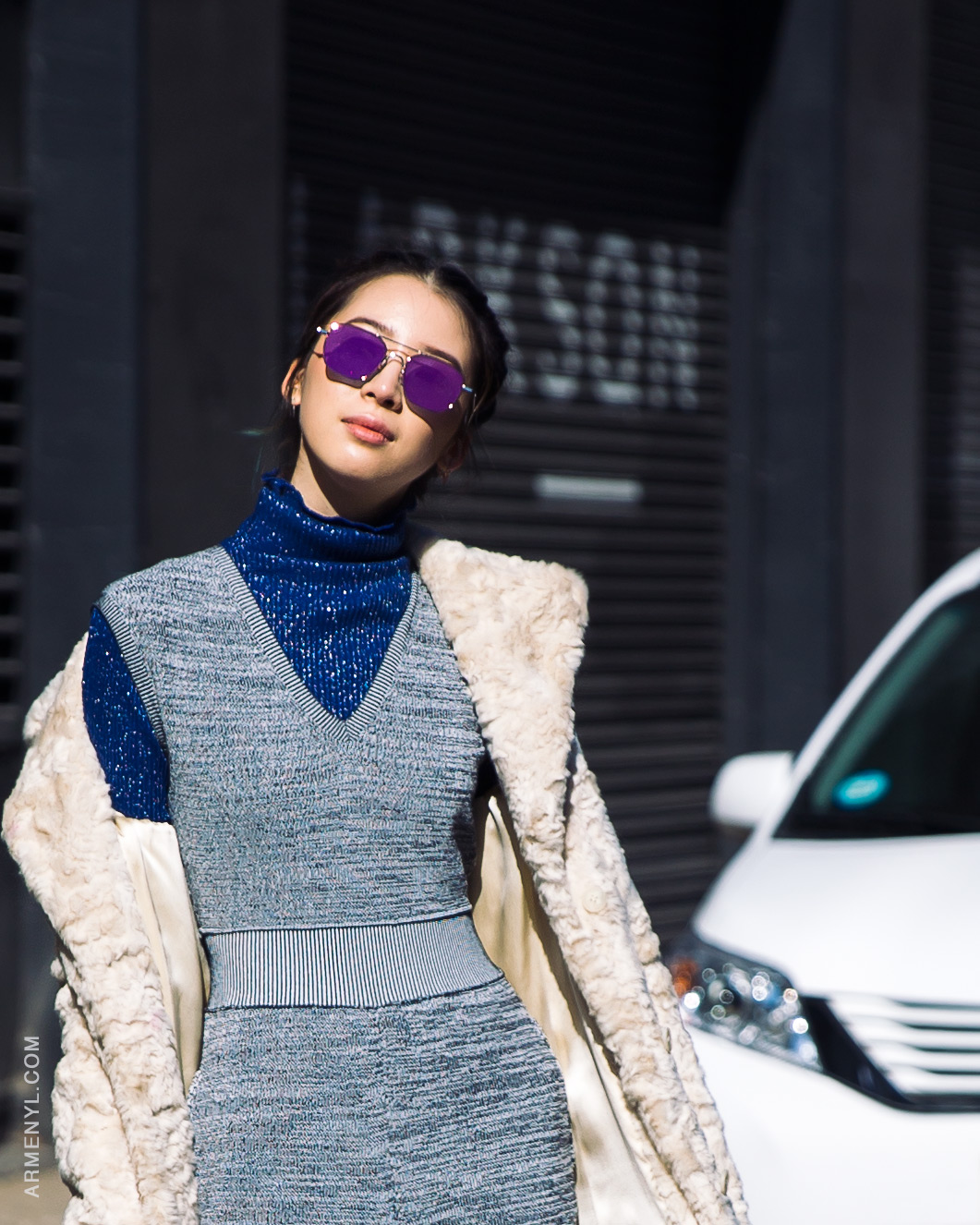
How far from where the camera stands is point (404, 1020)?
1550 millimetres

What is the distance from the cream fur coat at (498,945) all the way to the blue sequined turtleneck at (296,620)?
29 millimetres

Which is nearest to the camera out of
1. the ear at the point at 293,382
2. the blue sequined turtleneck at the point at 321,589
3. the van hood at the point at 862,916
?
the blue sequined turtleneck at the point at 321,589

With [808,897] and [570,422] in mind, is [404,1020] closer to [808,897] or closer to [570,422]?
[808,897]

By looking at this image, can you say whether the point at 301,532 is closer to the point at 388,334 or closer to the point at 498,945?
the point at 388,334

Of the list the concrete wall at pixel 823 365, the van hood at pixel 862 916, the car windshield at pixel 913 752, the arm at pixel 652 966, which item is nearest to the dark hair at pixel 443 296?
the arm at pixel 652 966

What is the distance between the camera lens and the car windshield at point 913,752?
3092 millimetres

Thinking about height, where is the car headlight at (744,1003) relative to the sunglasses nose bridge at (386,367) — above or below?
below

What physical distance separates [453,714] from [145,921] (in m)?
0.43

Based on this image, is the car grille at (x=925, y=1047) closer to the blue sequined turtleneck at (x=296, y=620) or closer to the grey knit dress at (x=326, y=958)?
the grey knit dress at (x=326, y=958)

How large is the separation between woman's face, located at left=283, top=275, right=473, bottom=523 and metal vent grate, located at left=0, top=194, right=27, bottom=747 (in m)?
2.96

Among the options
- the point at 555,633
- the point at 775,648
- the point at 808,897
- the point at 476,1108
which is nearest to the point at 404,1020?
the point at 476,1108

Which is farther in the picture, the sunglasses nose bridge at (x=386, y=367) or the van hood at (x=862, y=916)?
the van hood at (x=862, y=916)
